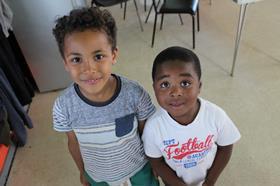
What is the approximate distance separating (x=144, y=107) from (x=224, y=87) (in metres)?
1.28

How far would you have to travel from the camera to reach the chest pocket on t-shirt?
0.91 meters

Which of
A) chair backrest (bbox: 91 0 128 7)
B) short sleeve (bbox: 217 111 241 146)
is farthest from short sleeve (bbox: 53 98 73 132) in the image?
chair backrest (bbox: 91 0 128 7)

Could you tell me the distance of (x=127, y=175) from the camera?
1.02 meters

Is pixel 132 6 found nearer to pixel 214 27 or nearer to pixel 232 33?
pixel 214 27

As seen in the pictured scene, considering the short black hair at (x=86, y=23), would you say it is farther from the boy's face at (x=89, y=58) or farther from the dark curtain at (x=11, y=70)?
the dark curtain at (x=11, y=70)

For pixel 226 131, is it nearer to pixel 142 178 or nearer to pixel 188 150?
pixel 188 150

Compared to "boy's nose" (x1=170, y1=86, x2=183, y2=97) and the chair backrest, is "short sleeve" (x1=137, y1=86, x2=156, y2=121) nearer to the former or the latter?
"boy's nose" (x1=170, y1=86, x2=183, y2=97)

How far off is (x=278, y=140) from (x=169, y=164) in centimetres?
91

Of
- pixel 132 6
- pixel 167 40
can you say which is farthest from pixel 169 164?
pixel 132 6

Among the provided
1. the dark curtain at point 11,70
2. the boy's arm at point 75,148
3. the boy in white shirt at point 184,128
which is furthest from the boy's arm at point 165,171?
the dark curtain at point 11,70

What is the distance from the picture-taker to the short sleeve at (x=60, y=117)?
0.90m

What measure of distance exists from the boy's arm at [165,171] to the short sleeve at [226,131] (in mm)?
204

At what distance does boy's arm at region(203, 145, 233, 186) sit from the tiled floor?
459 millimetres

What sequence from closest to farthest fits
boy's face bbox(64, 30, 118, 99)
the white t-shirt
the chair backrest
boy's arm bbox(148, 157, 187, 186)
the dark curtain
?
boy's face bbox(64, 30, 118, 99), the white t-shirt, boy's arm bbox(148, 157, 187, 186), the dark curtain, the chair backrest
